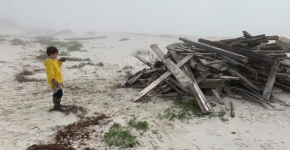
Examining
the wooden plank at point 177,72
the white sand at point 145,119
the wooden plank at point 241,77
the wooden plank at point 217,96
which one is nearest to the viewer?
the white sand at point 145,119

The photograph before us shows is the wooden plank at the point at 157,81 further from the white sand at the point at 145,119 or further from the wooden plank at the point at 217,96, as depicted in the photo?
the wooden plank at the point at 217,96

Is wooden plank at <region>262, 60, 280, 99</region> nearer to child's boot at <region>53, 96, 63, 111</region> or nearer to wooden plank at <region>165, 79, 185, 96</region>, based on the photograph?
wooden plank at <region>165, 79, 185, 96</region>

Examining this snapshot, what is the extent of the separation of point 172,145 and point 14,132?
328cm

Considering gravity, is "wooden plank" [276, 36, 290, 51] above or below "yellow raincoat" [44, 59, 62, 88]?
above

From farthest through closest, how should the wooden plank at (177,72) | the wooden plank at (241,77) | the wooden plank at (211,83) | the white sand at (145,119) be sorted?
the wooden plank at (241,77), the wooden plank at (211,83), the wooden plank at (177,72), the white sand at (145,119)

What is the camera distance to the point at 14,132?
15.0 feet

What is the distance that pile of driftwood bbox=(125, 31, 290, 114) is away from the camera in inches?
272

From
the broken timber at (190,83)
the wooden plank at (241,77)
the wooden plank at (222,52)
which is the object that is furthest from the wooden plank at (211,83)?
the wooden plank at (222,52)

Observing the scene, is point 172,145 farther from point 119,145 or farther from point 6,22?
point 6,22

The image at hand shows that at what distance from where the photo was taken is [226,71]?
24.6 feet

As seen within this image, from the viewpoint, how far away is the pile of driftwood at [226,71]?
22.7ft

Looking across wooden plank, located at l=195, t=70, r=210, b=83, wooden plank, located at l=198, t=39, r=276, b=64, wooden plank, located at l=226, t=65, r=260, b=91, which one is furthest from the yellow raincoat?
wooden plank, located at l=198, t=39, r=276, b=64

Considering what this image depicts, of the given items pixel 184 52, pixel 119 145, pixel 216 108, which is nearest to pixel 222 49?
pixel 184 52

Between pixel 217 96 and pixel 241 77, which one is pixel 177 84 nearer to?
pixel 217 96
